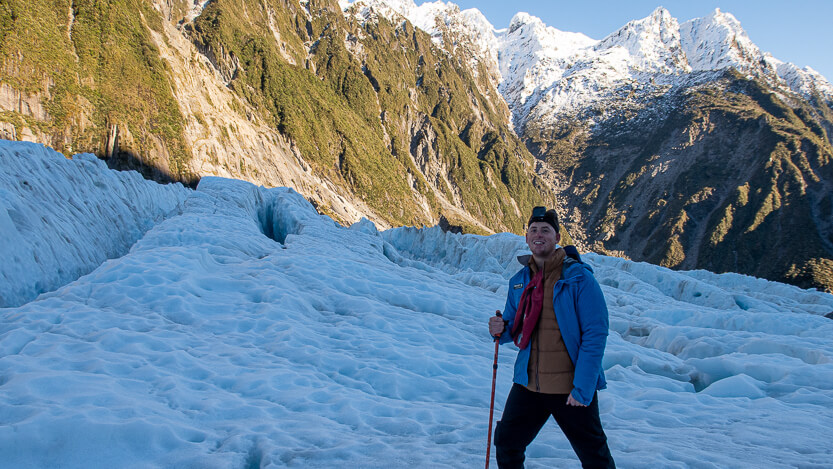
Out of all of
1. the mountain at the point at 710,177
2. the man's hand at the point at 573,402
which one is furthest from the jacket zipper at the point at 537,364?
the mountain at the point at 710,177

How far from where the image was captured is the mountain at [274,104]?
51500mm

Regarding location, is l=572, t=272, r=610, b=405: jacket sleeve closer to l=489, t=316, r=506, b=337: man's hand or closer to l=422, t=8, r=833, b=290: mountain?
l=489, t=316, r=506, b=337: man's hand

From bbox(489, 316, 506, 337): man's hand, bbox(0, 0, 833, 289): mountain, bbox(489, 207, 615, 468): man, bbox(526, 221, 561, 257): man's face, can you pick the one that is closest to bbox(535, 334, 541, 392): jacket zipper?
bbox(489, 207, 615, 468): man

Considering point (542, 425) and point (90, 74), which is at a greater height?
point (90, 74)

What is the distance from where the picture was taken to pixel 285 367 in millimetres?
6281

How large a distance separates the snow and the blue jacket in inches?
66.4

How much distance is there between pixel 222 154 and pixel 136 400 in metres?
72.1

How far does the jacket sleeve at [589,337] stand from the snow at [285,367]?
5.68ft

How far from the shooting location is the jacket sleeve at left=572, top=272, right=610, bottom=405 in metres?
2.85

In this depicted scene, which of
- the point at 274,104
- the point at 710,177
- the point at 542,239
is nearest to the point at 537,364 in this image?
the point at 542,239

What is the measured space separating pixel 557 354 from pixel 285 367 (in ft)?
15.0

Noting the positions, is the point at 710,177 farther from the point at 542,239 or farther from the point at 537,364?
the point at 537,364

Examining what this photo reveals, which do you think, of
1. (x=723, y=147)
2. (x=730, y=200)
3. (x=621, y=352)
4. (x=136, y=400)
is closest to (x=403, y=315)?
(x=621, y=352)

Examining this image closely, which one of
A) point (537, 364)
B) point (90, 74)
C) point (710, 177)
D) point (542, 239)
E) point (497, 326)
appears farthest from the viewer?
point (710, 177)
